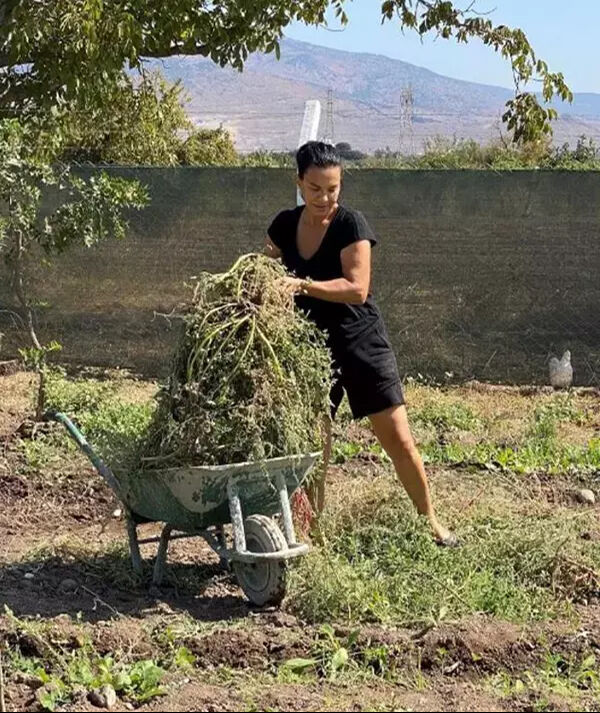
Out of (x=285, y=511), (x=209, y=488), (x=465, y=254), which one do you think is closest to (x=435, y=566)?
(x=285, y=511)

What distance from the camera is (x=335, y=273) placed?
5328 millimetres

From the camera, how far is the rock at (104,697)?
367cm

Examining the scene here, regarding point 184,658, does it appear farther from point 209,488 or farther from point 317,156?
point 317,156

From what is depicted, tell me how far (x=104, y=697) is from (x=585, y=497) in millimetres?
3609

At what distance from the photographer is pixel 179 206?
11.1 metres

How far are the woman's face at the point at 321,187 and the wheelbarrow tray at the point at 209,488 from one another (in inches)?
41.2

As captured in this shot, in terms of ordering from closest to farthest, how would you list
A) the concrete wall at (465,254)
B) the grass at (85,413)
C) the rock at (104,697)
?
the rock at (104,697) → the grass at (85,413) → the concrete wall at (465,254)

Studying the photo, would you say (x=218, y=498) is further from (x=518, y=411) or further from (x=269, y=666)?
(x=518, y=411)

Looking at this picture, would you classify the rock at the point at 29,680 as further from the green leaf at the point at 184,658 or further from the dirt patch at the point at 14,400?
the dirt patch at the point at 14,400

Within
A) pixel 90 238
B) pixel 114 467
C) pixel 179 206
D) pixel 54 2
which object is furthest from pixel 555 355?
pixel 114 467

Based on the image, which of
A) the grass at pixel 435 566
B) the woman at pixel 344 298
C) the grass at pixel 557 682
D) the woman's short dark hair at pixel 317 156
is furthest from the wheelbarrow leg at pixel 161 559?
the grass at pixel 557 682

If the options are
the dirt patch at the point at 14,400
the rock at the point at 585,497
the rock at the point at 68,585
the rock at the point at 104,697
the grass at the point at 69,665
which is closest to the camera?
the rock at the point at 104,697

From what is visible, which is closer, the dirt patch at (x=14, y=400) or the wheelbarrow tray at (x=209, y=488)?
the wheelbarrow tray at (x=209, y=488)

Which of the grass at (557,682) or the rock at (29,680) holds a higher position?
the grass at (557,682)
